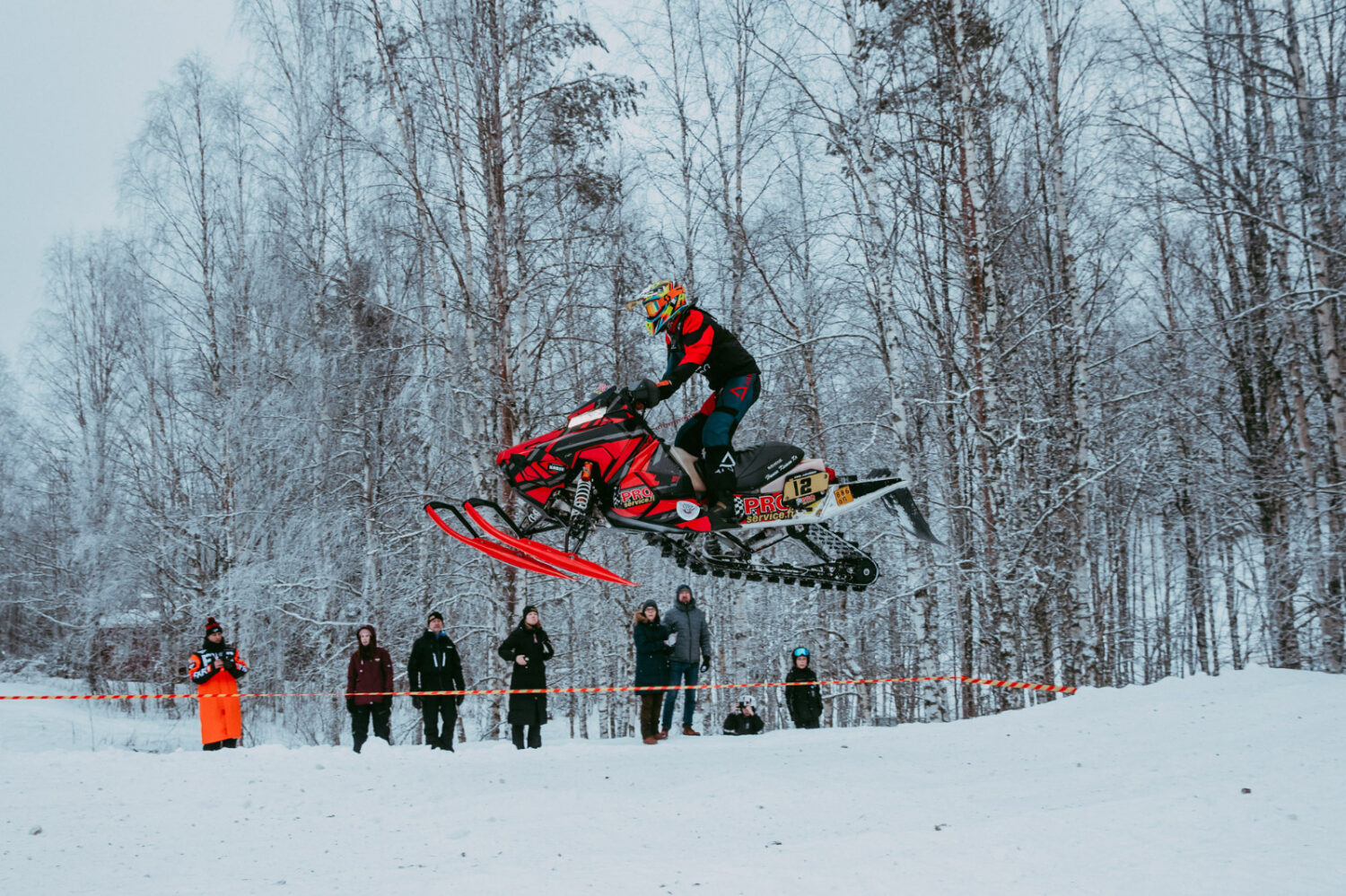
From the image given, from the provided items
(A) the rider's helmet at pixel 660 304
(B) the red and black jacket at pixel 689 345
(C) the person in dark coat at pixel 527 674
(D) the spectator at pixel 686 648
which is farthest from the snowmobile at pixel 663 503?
(C) the person in dark coat at pixel 527 674

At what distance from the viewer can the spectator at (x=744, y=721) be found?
10258 millimetres

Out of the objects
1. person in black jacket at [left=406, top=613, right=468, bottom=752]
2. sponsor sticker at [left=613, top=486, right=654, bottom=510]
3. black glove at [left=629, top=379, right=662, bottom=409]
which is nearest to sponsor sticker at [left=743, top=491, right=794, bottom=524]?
sponsor sticker at [left=613, top=486, right=654, bottom=510]

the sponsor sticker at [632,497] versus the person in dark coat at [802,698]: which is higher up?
the sponsor sticker at [632,497]

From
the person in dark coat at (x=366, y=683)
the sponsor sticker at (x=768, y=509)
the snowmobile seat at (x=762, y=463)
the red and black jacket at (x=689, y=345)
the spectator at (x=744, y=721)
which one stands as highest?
the red and black jacket at (x=689, y=345)

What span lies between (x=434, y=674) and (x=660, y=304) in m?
5.03

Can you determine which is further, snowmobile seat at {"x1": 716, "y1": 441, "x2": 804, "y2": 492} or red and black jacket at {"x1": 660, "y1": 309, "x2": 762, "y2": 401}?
snowmobile seat at {"x1": 716, "y1": 441, "x2": 804, "y2": 492}

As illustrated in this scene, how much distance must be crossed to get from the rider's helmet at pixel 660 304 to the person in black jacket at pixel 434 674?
175 inches

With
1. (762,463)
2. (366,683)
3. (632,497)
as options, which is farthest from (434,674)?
(762,463)

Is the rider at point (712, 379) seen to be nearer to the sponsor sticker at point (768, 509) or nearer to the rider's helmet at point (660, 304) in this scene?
the rider's helmet at point (660, 304)

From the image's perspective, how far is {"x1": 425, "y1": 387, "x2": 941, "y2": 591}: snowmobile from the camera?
21.4 ft

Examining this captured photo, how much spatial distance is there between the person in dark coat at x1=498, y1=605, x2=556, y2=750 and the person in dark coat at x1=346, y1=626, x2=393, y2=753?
1320mm

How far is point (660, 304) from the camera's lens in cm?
645

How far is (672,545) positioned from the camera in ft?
23.9

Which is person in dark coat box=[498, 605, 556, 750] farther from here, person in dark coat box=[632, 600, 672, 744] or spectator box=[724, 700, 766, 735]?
spectator box=[724, 700, 766, 735]
